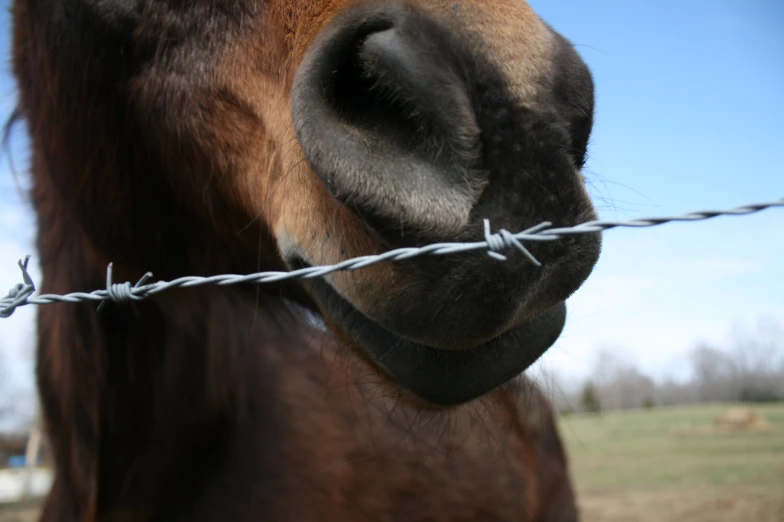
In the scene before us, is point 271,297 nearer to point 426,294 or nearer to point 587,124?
point 426,294

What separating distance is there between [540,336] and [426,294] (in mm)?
376

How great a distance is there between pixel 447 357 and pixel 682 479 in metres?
13.4

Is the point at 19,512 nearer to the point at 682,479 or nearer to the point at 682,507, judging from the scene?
the point at 682,507

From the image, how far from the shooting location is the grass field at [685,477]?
30.7ft

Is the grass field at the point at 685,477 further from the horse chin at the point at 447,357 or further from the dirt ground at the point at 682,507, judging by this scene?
the horse chin at the point at 447,357

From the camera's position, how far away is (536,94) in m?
1.11

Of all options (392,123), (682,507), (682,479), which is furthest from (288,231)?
(682,479)

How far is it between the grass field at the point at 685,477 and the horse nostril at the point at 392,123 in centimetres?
245

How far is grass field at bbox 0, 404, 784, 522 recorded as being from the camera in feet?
30.6

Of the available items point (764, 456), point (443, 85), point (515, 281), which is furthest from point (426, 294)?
point (764, 456)

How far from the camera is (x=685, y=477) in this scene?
13.1m

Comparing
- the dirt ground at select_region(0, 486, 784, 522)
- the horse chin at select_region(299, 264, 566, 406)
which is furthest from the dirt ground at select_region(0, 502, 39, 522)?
the horse chin at select_region(299, 264, 566, 406)

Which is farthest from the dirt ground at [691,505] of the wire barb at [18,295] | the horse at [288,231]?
the wire barb at [18,295]

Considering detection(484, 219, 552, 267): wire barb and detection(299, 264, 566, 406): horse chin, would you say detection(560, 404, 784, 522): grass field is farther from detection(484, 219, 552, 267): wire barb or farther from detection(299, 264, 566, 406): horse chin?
detection(484, 219, 552, 267): wire barb
